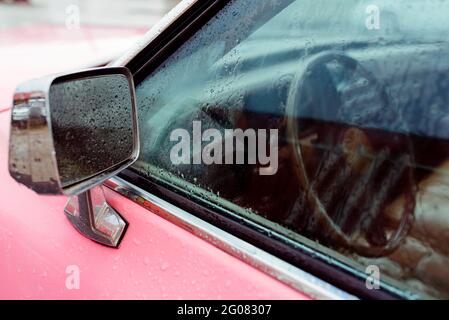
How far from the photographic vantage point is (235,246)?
1.17 meters

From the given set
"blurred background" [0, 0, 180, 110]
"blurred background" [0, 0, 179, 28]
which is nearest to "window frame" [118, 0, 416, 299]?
"blurred background" [0, 0, 180, 110]

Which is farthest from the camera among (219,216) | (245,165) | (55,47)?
(55,47)

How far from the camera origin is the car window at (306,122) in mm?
1264

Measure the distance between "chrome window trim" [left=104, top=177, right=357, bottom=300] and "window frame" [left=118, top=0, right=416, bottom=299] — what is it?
1 cm

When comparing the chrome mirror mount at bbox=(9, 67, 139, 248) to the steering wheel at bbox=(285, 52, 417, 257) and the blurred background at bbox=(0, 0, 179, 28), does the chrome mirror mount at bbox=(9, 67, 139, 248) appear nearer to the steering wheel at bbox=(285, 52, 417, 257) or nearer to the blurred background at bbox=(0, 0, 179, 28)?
the steering wheel at bbox=(285, 52, 417, 257)

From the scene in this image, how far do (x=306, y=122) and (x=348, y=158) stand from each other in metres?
0.16

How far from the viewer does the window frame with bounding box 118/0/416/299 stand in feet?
3.41

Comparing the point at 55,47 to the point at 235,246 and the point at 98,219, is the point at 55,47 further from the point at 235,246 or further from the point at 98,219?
the point at 235,246

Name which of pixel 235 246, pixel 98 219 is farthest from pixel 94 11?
pixel 235 246

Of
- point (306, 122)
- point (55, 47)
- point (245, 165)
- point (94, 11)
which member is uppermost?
point (306, 122)

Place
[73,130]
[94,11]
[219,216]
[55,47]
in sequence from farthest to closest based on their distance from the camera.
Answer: [94,11] < [55,47] < [219,216] < [73,130]

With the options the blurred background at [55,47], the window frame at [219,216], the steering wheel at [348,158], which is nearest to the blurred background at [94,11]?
the blurred background at [55,47]
